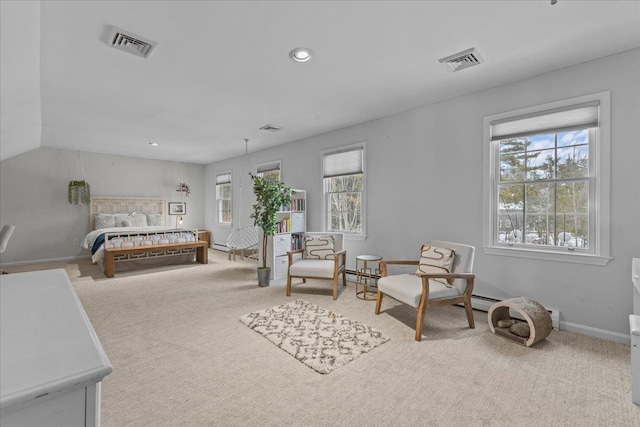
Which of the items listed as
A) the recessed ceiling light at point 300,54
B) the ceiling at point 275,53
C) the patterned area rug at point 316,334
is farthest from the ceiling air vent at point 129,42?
the patterned area rug at point 316,334


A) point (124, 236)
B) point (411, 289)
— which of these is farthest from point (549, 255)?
point (124, 236)

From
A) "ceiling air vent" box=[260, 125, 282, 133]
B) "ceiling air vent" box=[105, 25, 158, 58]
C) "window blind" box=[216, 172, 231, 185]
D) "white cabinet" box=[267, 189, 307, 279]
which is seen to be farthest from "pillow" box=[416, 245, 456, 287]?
"window blind" box=[216, 172, 231, 185]

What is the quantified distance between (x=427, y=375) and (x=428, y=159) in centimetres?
272

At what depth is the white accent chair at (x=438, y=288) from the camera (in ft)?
9.20

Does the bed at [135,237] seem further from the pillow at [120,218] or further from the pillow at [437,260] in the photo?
the pillow at [437,260]

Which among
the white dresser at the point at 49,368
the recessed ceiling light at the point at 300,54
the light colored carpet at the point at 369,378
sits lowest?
the light colored carpet at the point at 369,378

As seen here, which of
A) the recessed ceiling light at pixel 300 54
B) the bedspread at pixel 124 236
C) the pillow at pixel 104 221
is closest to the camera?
the recessed ceiling light at pixel 300 54

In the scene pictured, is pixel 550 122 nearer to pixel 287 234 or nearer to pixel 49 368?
pixel 287 234

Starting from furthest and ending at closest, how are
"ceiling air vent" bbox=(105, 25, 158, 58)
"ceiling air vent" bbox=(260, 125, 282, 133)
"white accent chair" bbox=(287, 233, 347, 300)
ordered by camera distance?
"ceiling air vent" bbox=(260, 125, 282, 133) < "white accent chair" bbox=(287, 233, 347, 300) < "ceiling air vent" bbox=(105, 25, 158, 58)

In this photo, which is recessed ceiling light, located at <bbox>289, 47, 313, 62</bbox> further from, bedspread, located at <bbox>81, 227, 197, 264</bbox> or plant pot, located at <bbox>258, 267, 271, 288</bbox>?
bedspread, located at <bbox>81, 227, 197, 264</bbox>

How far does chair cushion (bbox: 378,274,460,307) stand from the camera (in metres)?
2.86

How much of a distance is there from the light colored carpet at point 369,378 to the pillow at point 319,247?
1.23m

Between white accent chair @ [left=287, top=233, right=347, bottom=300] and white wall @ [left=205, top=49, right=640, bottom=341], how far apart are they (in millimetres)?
538

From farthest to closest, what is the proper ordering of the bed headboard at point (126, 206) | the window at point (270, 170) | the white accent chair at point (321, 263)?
1. the bed headboard at point (126, 206)
2. the window at point (270, 170)
3. the white accent chair at point (321, 263)
